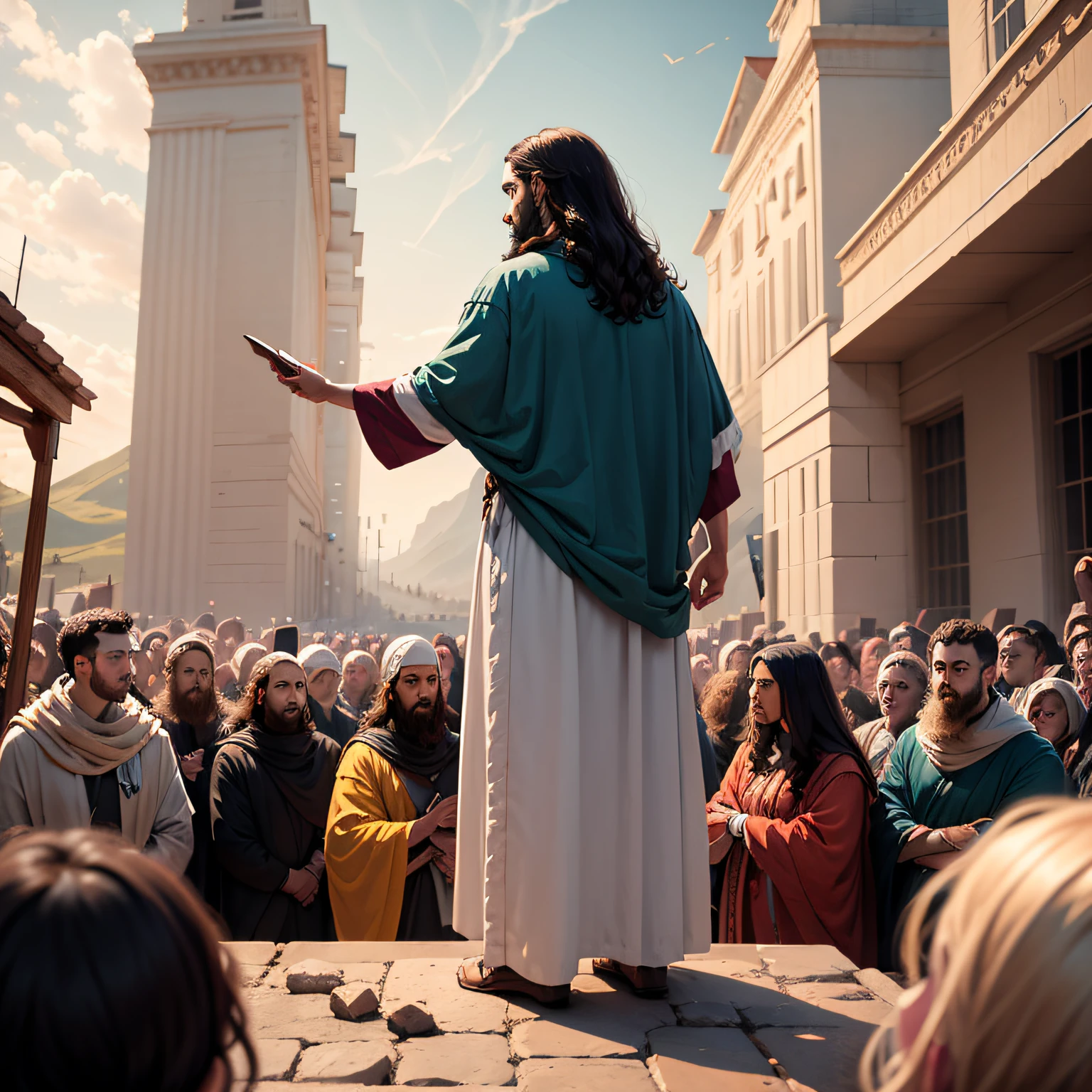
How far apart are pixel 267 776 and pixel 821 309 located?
11.4 metres

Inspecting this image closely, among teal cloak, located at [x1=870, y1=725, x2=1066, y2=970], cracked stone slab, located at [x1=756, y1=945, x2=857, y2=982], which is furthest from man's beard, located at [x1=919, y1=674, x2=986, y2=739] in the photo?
cracked stone slab, located at [x1=756, y1=945, x2=857, y2=982]

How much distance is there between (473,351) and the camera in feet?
7.52

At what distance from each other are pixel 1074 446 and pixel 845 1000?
7986 millimetres

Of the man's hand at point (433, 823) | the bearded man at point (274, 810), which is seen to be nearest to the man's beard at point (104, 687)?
the bearded man at point (274, 810)

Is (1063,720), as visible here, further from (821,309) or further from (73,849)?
(821,309)

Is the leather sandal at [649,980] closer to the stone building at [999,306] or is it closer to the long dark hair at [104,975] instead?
the long dark hair at [104,975]

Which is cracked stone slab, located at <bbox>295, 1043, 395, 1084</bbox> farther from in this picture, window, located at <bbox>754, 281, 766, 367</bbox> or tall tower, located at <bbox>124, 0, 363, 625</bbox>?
window, located at <bbox>754, 281, 766, 367</bbox>

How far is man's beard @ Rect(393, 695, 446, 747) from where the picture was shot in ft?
13.5

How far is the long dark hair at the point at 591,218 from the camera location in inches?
95.6

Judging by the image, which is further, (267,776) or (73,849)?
(267,776)

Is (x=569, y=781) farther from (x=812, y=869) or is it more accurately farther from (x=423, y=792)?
(x=423, y=792)

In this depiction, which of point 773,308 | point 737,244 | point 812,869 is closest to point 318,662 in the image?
point 812,869

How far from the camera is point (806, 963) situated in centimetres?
247

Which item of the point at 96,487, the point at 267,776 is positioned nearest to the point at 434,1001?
the point at 267,776
